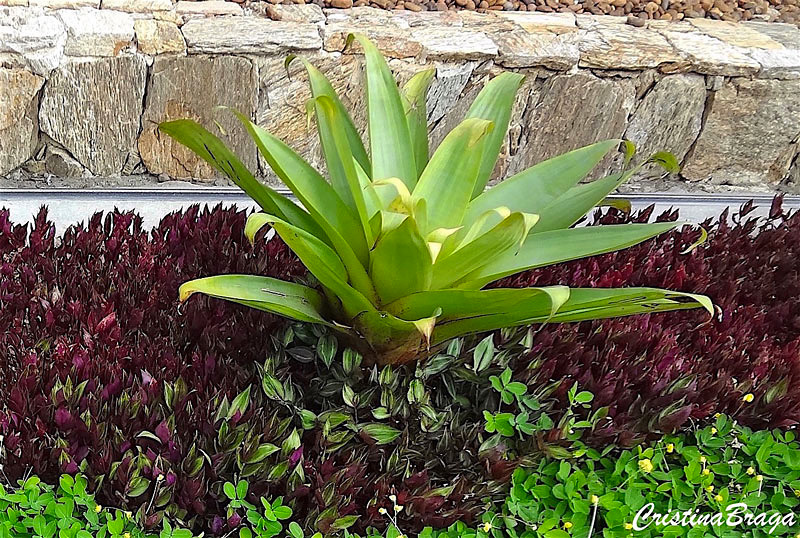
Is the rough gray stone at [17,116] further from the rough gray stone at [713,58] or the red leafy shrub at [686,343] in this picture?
the rough gray stone at [713,58]

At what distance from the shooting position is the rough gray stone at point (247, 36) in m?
2.62

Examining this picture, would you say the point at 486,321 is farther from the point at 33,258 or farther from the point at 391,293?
the point at 33,258

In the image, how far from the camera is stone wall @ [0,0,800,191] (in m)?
2.62

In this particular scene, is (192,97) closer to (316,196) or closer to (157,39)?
(157,39)

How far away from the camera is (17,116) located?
2.68 meters

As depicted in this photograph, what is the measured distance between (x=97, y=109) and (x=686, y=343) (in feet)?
6.99

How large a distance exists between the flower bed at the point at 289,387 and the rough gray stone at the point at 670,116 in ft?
5.13

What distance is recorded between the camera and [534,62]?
2803 mm

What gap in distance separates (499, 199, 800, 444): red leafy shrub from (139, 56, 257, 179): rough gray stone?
148 centimetres

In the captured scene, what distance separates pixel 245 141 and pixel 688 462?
6.90 feet

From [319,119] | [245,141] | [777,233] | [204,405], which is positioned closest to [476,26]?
[245,141]

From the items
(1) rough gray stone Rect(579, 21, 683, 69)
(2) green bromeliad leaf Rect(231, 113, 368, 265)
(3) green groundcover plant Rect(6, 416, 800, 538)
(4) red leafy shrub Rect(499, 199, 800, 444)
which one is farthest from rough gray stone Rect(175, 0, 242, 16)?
(3) green groundcover plant Rect(6, 416, 800, 538)

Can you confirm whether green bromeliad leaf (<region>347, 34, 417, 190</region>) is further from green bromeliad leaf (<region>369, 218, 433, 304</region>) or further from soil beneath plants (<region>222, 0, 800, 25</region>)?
soil beneath plants (<region>222, 0, 800, 25</region>)

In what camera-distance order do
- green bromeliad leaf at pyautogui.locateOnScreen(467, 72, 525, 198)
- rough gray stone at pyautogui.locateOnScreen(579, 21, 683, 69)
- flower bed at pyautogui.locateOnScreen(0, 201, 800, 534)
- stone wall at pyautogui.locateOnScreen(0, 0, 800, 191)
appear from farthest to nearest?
1. rough gray stone at pyautogui.locateOnScreen(579, 21, 683, 69)
2. stone wall at pyautogui.locateOnScreen(0, 0, 800, 191)
3. green bromeliad leaf at pyautogui.locateOnScreen(467, 72, 525, 198)
4. flower bed at pyautogui.locateOnScreen(0, 201, 800, 534)
